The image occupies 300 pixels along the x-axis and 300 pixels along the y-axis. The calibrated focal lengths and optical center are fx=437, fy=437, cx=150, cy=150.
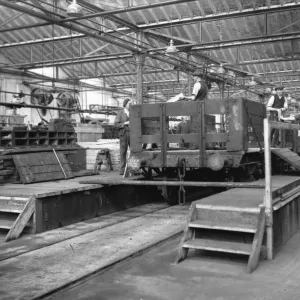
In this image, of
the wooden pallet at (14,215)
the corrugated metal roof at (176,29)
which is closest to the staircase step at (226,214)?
the wooden pallet at (14,215)

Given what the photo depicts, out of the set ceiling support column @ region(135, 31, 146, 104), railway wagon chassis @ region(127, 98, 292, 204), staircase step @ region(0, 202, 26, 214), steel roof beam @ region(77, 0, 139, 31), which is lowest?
staircase step @ region(0, 202, 26, 214)

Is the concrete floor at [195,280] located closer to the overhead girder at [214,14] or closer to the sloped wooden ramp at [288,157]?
the sloped wooden ramp at [288,157]

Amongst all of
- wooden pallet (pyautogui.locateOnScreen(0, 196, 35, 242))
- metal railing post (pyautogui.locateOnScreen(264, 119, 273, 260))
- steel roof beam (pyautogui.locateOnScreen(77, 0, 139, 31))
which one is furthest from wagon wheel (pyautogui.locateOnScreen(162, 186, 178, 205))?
steel roof beam (pyautogui.locateOnScreen(77, 0, 139, 31))

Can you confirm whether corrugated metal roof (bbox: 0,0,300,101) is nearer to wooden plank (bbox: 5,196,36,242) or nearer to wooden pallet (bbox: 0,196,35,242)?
wooden pallet (bbox: 0,196,35,242)

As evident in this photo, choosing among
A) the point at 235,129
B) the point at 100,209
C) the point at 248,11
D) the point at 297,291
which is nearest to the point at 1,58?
the point at 248,11

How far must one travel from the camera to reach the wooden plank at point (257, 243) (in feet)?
16.2

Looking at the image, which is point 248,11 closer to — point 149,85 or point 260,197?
point 260,197

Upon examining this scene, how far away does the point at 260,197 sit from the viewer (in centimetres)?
606

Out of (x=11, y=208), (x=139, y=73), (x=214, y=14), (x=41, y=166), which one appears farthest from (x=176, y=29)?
(x=11, y=208)

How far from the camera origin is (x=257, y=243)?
16.5 ft

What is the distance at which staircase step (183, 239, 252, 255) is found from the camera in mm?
5125

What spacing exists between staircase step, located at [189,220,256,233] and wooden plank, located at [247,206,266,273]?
0.24 ft

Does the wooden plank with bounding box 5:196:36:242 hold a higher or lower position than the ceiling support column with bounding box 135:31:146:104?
lower

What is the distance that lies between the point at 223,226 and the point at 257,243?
455 millimetres
